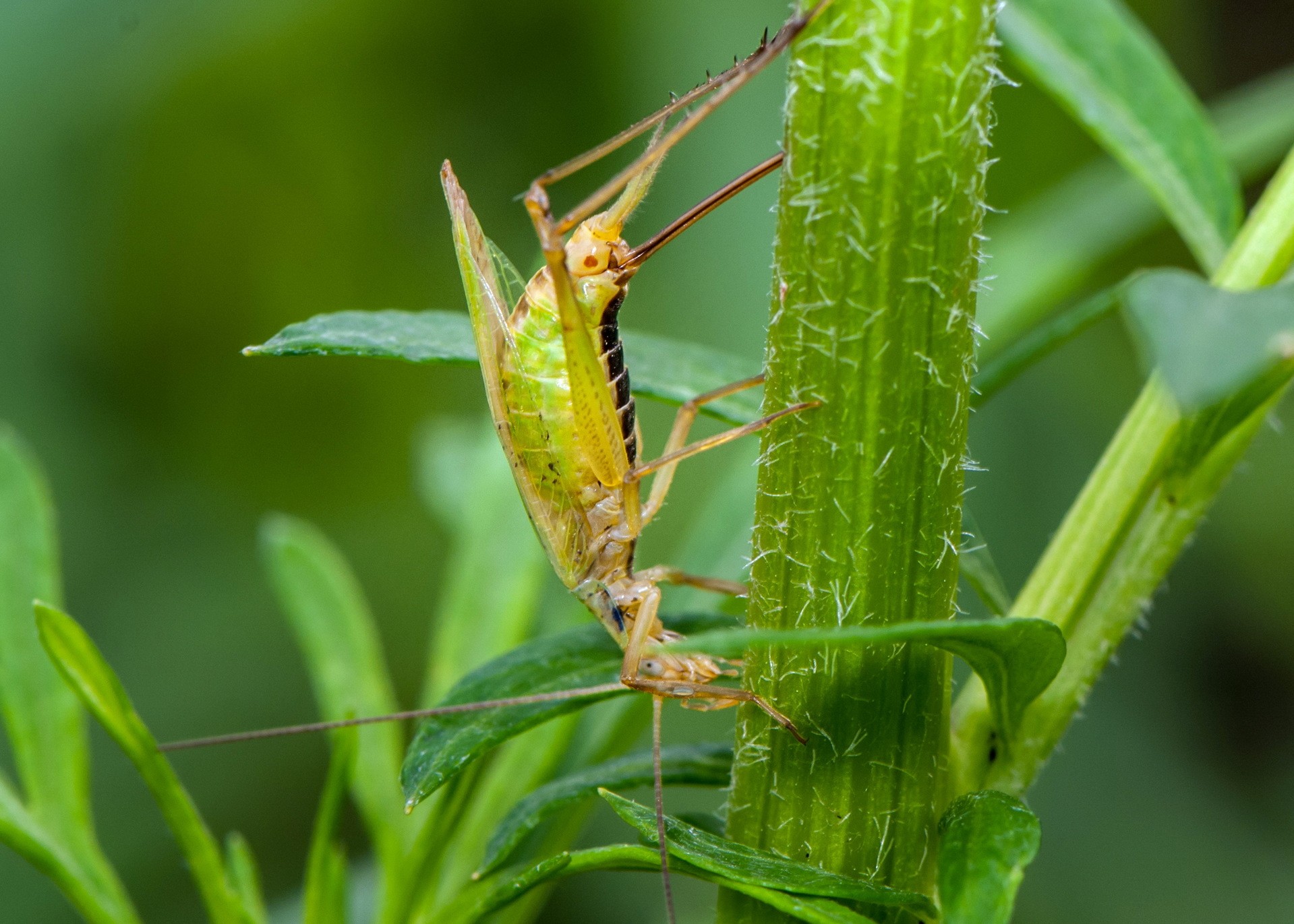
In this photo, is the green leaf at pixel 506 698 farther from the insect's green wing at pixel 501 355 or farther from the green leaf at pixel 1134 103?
the green leaf at pixel 1134 103

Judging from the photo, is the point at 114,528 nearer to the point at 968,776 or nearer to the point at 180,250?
the point at 180,250

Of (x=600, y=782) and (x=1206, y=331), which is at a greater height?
(x=1206, y=331)

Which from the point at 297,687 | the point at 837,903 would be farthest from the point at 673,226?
the point at 297,687

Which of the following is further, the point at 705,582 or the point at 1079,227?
the point at 1079,227

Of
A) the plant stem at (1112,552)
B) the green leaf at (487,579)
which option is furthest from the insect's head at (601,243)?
the plant stem at (1112,552)

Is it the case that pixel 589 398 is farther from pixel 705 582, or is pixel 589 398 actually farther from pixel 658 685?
pixel 658 685

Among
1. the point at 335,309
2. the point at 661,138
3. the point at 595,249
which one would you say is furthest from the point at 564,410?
the point at 335,309

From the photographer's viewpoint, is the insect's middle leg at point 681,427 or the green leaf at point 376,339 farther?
the insect's middle leg at point 681,427

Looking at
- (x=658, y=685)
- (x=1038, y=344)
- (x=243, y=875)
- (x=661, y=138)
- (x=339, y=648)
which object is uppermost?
(x=661, y=138)
